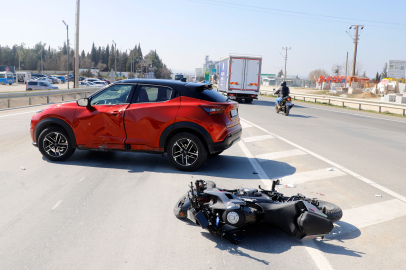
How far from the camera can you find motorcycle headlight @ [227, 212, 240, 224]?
3854mm

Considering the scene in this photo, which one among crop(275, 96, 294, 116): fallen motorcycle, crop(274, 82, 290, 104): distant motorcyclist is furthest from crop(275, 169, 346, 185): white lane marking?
crop(274, 82, 290, 104): distant motorcyclist

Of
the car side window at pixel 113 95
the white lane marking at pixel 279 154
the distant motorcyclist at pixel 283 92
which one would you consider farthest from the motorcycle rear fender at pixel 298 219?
the distant motorcyclist at pixel 283 92

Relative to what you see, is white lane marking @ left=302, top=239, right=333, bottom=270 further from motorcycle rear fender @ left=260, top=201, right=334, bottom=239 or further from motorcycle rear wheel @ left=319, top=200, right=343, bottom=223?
motorcycle rear wheel @ left=319, top=200, right=343, bottom=223

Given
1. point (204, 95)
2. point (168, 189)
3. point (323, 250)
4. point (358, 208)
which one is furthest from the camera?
point (204, 95)

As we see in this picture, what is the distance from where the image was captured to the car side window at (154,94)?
7.19 metres

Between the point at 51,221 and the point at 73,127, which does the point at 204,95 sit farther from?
the point at 51,221

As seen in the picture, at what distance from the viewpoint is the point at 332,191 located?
5949 mm

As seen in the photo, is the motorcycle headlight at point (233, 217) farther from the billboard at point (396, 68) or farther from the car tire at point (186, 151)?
the billboard at point (396, 68)

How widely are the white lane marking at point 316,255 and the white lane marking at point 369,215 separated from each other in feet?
1.01

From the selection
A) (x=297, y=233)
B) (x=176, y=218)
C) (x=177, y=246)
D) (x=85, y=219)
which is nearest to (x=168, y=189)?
(x=176, y=218)

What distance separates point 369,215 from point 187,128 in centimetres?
351

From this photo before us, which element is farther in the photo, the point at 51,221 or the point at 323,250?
the point at 51,221

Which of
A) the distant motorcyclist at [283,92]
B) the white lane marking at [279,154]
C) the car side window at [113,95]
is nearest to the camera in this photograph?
the car side window at [113,95]

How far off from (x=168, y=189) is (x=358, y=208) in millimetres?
2815
